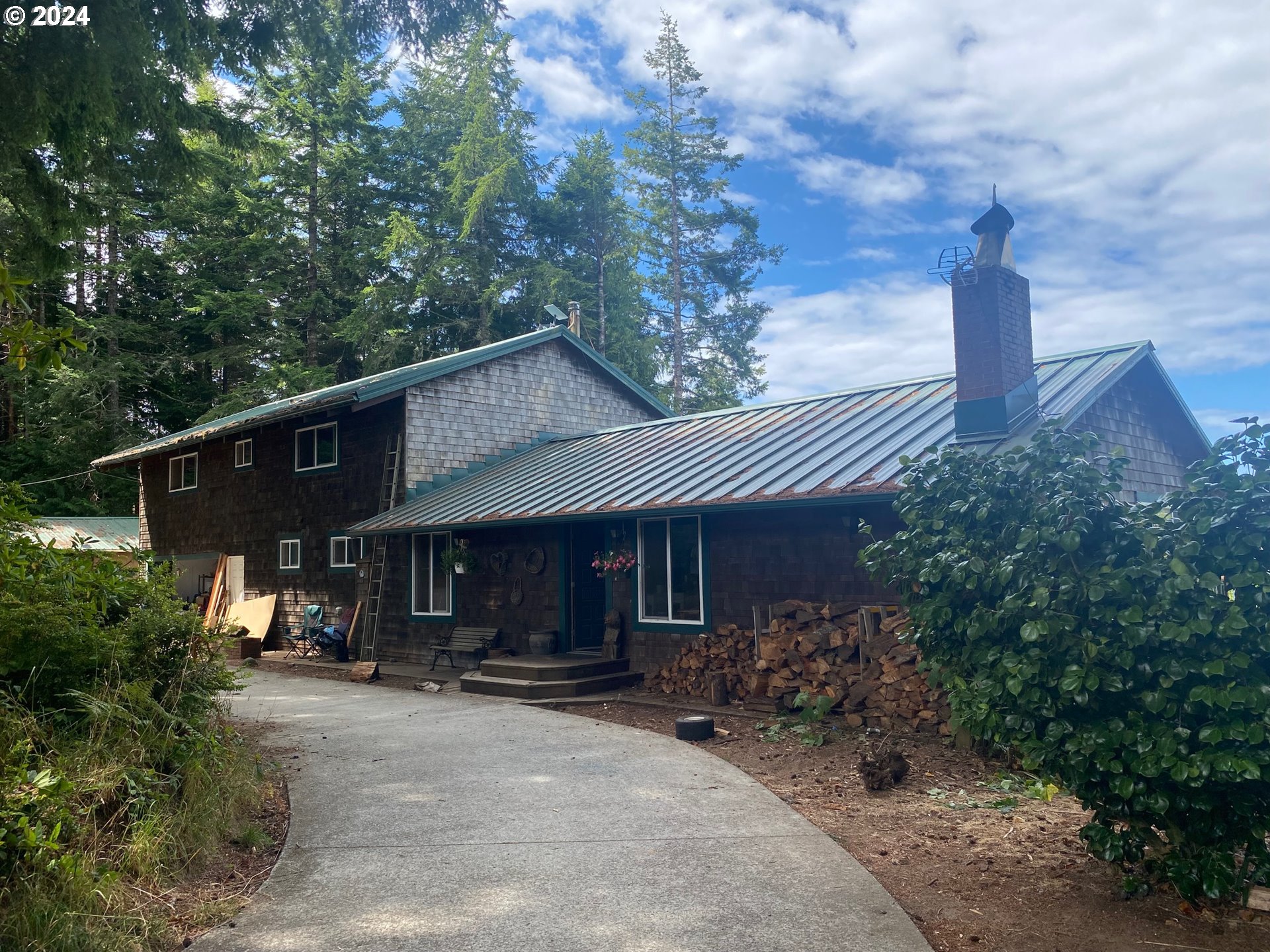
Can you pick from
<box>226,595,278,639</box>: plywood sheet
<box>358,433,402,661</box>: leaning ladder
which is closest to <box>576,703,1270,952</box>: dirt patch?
<box>358,433,402,661</box>: leaning ladder

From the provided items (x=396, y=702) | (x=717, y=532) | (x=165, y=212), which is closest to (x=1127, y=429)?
(x=717, y=532)

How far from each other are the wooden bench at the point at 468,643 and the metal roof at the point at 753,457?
6.34 ft

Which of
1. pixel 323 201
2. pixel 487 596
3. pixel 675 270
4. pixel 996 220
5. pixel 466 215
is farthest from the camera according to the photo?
pixel 675 270

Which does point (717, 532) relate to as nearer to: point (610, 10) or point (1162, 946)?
point (610, 10)

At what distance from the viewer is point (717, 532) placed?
11406mm

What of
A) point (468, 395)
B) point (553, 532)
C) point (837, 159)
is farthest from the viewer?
point (837, 159)

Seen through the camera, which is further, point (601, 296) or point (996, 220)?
point (601, 296)

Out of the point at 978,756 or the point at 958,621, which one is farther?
the point at 978,756

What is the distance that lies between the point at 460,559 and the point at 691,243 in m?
23.3

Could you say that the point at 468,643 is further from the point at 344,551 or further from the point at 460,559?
the point at 344,551

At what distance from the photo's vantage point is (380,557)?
659 inches

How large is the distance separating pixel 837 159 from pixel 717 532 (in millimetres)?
12157

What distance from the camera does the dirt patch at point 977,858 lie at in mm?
4039

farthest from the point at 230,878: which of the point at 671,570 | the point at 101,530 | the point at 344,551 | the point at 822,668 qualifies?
the point at 101,530
